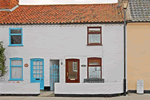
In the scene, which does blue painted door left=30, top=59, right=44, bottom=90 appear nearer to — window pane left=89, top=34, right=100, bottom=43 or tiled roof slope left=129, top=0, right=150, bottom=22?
window pane left=89, top=34, right=100, bottom=43

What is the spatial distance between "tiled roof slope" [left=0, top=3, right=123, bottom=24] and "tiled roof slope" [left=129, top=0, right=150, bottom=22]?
100 centimetres

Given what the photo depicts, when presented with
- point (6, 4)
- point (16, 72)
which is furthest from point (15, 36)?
point (6, 4)

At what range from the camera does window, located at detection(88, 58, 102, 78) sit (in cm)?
1820

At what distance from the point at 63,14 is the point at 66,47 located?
2969 millimetres

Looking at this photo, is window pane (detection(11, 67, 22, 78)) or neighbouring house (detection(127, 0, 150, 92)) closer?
neighbouring house (detection(127, 0, 150, 92))

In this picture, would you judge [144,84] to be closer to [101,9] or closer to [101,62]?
[101,62]

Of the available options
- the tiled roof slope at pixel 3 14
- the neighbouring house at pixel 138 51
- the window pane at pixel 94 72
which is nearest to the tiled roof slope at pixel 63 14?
the tiled roof slope at pixel 3 14

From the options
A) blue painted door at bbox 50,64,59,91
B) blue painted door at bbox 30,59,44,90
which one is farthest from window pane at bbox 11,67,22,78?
blue painted door at bbox 50,64,59,91

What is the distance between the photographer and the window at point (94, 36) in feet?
60.1

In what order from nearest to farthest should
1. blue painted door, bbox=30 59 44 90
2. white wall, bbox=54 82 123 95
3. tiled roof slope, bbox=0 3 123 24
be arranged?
white wall, bbox=54 82 123 95
tiled roof slope, bbox=0 3 123 24
blue painted door, bbox=30 59 44 90

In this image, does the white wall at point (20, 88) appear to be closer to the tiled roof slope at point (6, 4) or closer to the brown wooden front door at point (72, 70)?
the brown wooden front door at point (72, 70)

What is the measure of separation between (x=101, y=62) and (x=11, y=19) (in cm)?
767

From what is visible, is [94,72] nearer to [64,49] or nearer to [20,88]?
[64,49]

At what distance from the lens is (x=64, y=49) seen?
60.1ft
